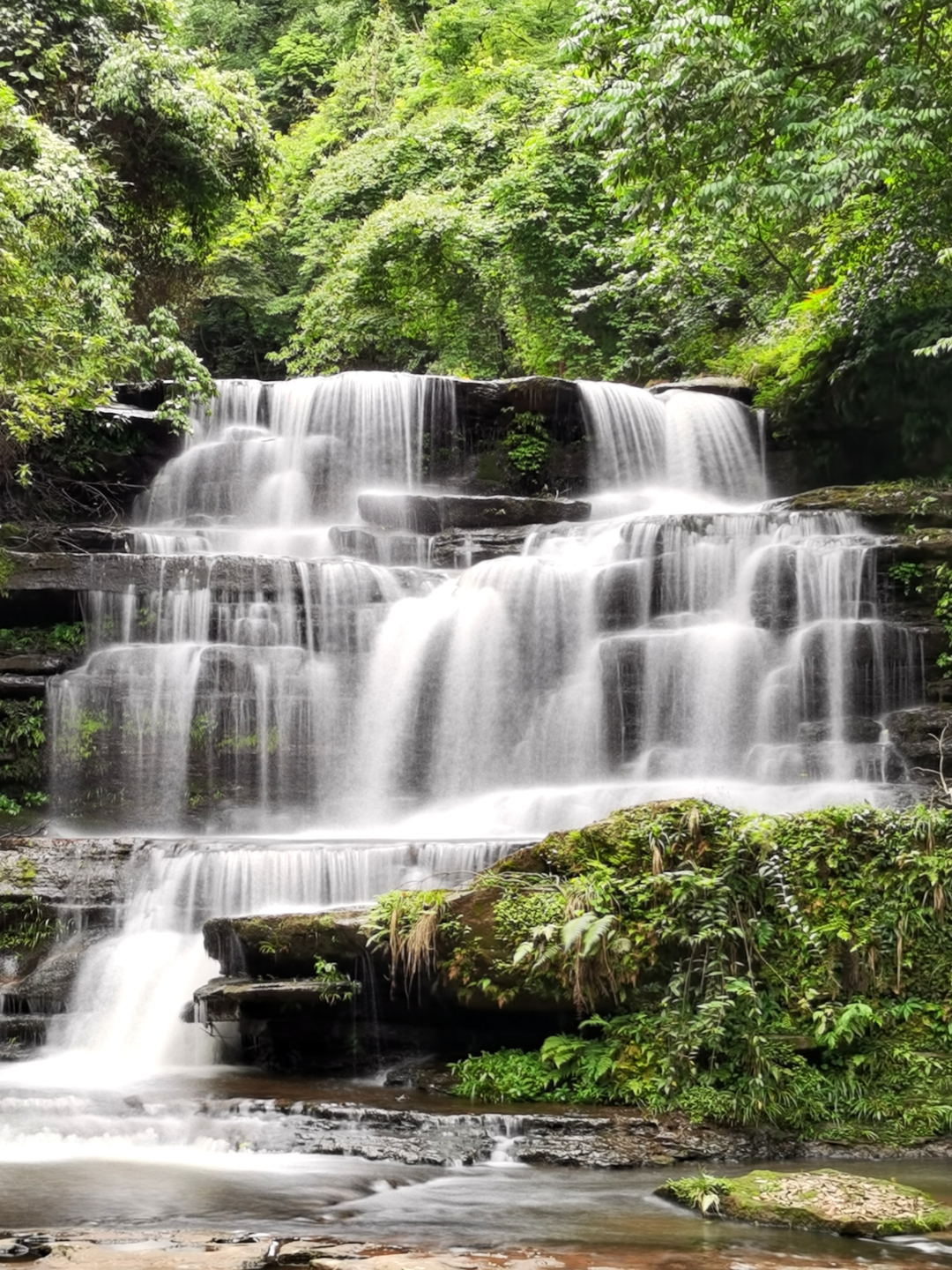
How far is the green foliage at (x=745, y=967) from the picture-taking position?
8.02 m

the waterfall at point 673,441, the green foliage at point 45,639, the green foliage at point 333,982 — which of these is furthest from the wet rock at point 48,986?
the waterfall at point 673,441

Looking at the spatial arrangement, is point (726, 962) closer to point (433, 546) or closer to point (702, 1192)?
point (702, 1192)

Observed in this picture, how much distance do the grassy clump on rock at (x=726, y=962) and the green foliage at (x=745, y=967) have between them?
0.01 metres

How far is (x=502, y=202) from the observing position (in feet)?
82.9

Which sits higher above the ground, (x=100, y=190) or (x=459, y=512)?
(x=100, y=190)

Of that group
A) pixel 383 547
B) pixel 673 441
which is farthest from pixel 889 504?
pixel 383 547

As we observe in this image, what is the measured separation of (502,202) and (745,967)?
20338 millimetres

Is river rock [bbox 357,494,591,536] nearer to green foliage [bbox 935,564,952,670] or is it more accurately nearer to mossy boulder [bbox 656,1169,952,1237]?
green foliage [bbox 935,564,952,670]

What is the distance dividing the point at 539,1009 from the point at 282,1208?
3.04 m

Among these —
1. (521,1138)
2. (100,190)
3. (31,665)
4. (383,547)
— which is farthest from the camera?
(100,190)

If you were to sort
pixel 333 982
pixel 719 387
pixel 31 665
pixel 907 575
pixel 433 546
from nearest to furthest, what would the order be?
pixel 333 982, pixel 907 575, pixel 31 665, pixel 433 546, pixel 719 387

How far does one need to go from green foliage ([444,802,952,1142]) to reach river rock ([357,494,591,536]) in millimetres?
9895

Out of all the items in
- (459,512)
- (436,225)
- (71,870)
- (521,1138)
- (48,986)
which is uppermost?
(436,225)

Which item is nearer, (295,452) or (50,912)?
(50,912)
